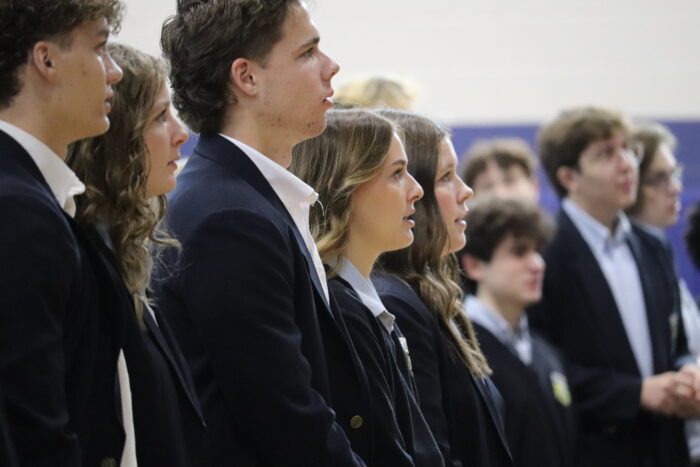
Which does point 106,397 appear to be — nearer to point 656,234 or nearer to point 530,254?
point 530,254

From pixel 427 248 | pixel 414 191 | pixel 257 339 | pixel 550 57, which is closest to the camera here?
pixel 257 339

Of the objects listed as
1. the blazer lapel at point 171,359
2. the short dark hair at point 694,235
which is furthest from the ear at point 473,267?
the blazer lapel at point 171,359

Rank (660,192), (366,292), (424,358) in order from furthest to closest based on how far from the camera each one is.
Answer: (660,192) → (424,358) → (366,292)

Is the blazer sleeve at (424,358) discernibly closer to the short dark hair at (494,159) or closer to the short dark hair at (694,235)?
the short dark hair at (494,159)

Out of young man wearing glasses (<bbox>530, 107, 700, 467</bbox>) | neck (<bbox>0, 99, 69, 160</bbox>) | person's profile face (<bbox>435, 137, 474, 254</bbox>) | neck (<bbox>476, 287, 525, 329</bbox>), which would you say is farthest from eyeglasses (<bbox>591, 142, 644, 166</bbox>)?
neck (<bbox>0, 99, 69, 160</bbox>)

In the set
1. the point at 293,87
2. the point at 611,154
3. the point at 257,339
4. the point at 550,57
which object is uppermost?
the point at 293,87

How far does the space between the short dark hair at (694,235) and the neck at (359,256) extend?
3.27m

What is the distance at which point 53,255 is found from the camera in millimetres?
1722

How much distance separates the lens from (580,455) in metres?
4.43

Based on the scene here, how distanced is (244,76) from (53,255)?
2.41 feet

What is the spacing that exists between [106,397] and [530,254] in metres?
2.74

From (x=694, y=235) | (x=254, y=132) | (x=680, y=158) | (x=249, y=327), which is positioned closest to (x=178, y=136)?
(x=254, y=132)

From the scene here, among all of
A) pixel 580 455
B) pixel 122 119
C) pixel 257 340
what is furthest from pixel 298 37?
pixel 580 455

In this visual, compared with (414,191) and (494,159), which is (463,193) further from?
(494,159)
